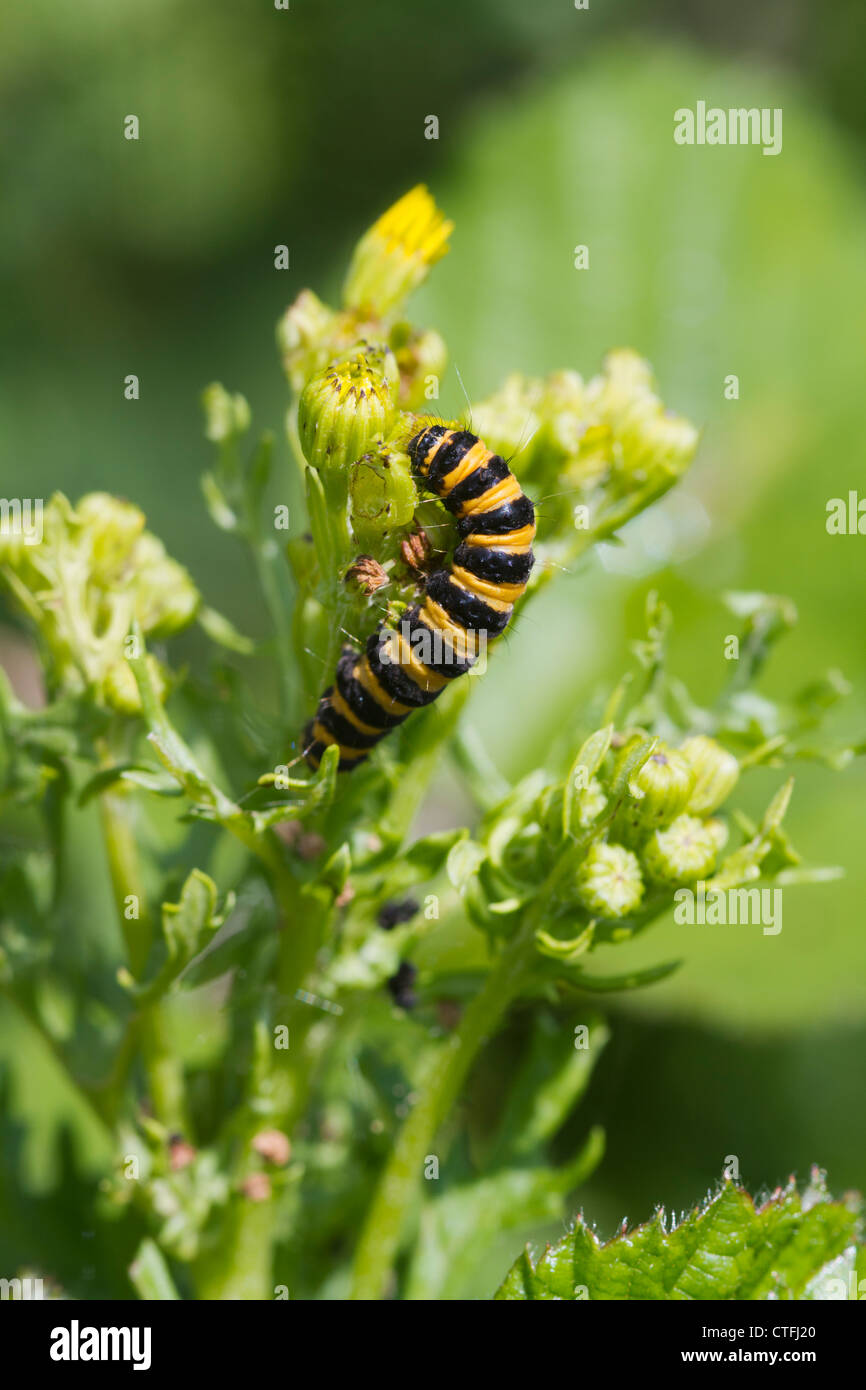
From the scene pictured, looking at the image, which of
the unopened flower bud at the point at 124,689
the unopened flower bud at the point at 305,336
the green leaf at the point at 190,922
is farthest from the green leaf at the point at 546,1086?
the unopened flower bud at the point at 305,336

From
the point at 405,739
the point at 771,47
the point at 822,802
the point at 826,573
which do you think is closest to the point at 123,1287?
the point at 405,739

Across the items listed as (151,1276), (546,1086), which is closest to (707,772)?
(546,1086)

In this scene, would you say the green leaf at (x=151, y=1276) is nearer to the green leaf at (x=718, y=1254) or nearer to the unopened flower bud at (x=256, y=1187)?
the unopened flower bud at (x=256, y=1187)

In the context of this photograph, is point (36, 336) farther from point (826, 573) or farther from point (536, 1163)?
point (536, 1163)

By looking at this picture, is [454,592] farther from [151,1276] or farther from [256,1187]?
[151,1276]
